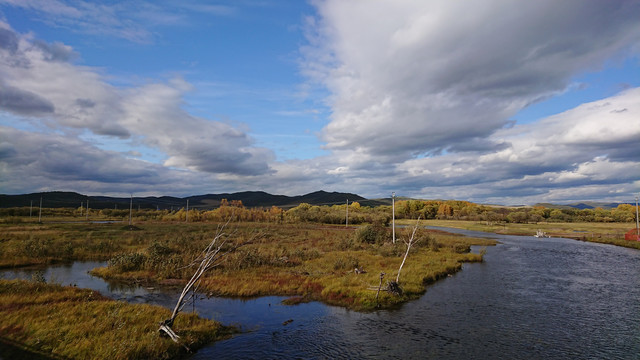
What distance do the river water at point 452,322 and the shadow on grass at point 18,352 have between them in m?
5.30

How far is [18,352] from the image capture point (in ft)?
37.8

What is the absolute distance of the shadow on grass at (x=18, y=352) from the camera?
11289mm

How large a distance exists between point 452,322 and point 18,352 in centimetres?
1890

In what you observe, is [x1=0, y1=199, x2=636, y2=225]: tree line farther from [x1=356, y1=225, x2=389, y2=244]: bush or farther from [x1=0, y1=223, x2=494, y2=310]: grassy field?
[x1=0, y1=223, x2=494, y2=310]: grassy field

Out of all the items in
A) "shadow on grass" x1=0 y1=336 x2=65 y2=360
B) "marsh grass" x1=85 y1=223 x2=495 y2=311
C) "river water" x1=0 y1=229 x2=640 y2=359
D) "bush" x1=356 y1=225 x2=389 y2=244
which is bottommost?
"river water" x1=0 y1=229 x2=640 y2=359

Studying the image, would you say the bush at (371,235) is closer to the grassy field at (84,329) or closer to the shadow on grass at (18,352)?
the grassy field at (84,329)

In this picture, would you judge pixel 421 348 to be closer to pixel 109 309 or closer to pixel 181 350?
pixel 181 350

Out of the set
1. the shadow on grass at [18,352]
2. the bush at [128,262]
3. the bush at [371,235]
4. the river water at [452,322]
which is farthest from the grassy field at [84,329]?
the bush at [371,235]

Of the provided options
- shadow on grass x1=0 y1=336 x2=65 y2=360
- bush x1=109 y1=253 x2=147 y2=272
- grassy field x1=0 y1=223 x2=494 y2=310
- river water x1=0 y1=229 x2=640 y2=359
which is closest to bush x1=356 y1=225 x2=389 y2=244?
grassy field x1=0 y1=223 x2=494 y2=310

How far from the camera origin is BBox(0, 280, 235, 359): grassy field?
11766 mm

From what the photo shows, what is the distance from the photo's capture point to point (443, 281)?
28.5 m

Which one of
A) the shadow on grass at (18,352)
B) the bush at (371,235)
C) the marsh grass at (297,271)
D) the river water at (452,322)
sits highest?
the bush at (371,235)

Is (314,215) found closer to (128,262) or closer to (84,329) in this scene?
(128,262)

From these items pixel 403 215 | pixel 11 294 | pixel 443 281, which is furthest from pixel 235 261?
pixel 403 215
